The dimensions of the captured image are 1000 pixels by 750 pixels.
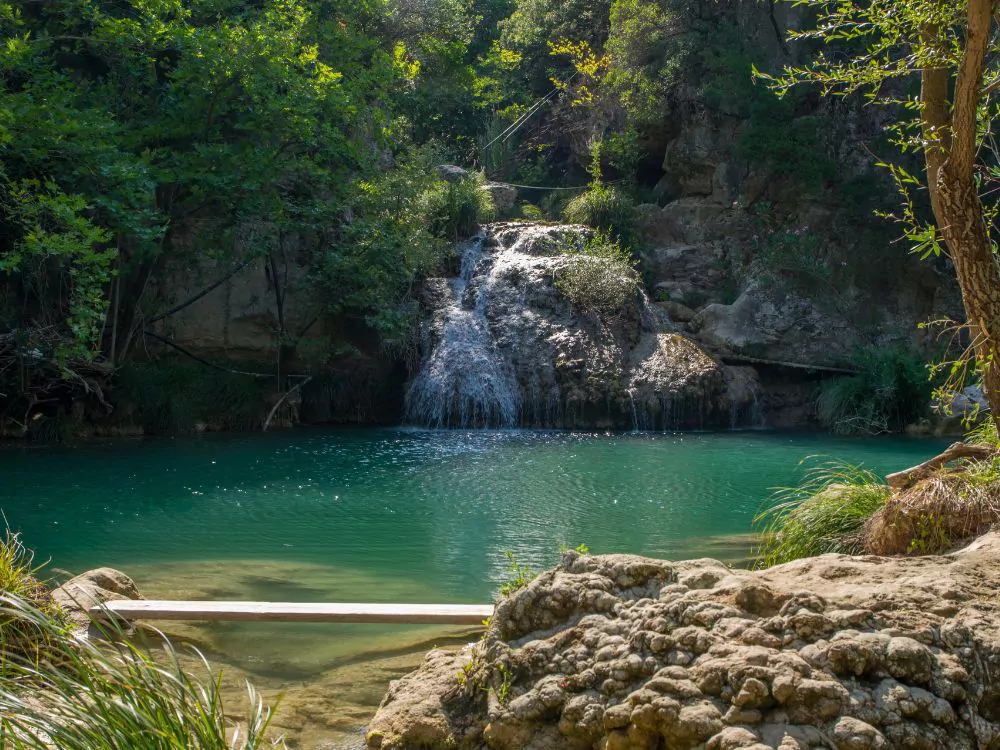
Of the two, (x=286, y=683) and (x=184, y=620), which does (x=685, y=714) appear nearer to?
(x=286, y=683)

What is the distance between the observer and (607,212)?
19109 millimetres

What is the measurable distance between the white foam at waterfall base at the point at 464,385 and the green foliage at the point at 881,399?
541 cm

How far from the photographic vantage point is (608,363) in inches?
617

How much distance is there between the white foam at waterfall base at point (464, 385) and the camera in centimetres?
1534

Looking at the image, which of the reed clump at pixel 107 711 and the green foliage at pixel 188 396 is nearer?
the reed clump at pixel 107 711

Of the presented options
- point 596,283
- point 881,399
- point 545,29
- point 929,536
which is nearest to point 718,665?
point 929,536

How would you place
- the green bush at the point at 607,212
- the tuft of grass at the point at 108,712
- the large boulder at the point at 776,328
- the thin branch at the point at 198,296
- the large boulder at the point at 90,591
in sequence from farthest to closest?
the green bush at the point at 607,212 < the large boulder at the point at 776,328 < the thin branch at the point at 198,296 < the large boulder at the point at 90,591 < the tuft of grass at the point at 108,712

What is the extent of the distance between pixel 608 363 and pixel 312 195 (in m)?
5.77

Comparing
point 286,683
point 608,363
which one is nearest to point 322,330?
point 608,363

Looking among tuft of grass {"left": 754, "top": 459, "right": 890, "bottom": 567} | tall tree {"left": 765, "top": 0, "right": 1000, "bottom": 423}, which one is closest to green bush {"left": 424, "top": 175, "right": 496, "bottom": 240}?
tuft of grass {"left": 754, "top": 459, "right": 890, "bottom": 567}

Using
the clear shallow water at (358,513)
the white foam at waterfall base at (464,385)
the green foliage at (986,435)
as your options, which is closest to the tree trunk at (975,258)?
the green foliage at (986,435)

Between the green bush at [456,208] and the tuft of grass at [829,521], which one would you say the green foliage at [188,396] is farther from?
the tuft of grass at [829,521]

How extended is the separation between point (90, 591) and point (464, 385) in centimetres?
1117

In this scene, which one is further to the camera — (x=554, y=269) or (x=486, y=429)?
(x=554, y=269)
